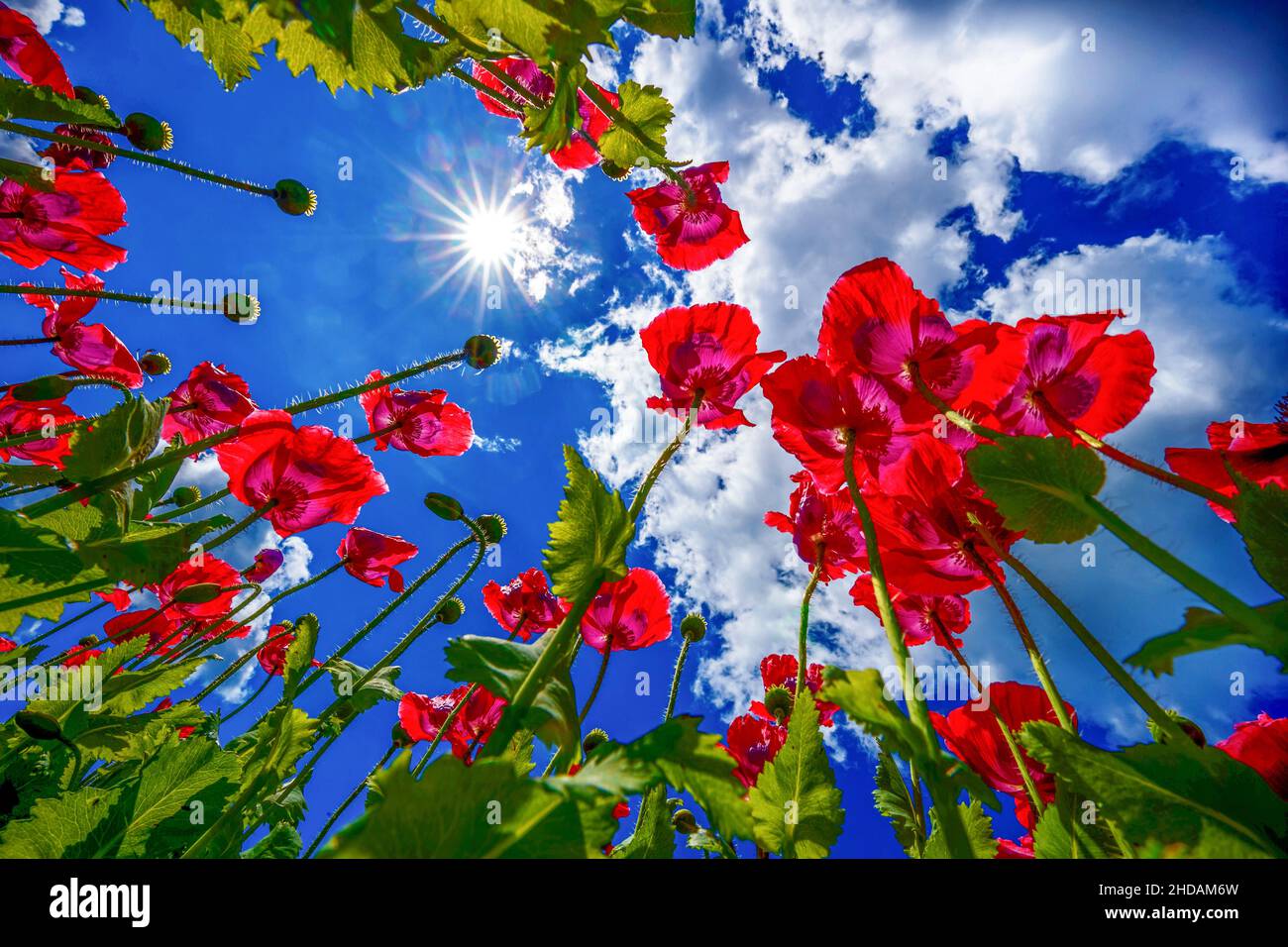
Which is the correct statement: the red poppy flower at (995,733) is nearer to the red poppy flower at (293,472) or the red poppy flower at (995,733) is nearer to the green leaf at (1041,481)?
the green leaf at (1041,481)

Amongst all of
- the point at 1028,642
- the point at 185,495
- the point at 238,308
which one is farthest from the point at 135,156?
the point at 1028,642

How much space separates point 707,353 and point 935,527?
586 mm

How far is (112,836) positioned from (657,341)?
1257 mm

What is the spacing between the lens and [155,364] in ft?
7.52

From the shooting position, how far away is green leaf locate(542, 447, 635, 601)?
594 millimetres

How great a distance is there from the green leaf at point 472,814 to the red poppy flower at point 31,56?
176 centimetres

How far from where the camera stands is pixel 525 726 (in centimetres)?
52

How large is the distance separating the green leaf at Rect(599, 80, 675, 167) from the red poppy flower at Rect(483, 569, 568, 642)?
4.26 ft

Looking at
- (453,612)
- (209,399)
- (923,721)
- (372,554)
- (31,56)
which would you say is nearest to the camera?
(923,721)

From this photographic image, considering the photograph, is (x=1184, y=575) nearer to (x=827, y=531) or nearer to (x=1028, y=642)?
(x=1028, y=642)

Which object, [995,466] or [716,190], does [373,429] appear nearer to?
[716,190]

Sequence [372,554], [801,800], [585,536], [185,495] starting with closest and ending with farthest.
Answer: [585,536], [801,800], [372,554], [185,495]
